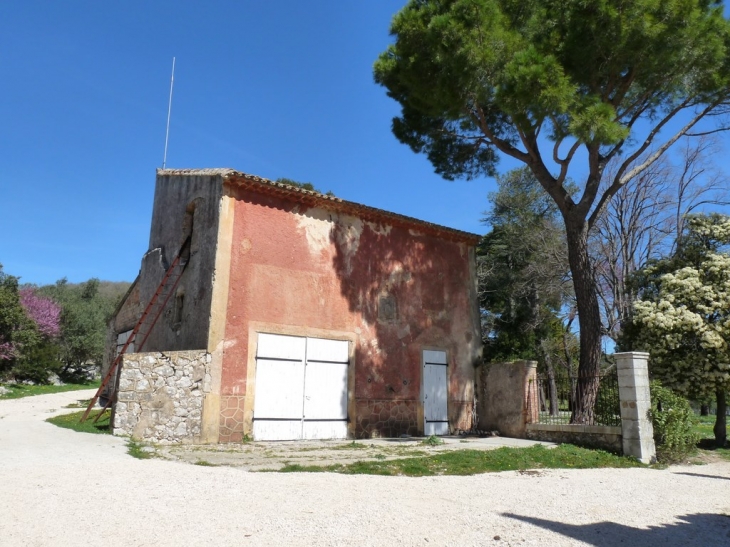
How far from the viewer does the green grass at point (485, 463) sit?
25.5 feet

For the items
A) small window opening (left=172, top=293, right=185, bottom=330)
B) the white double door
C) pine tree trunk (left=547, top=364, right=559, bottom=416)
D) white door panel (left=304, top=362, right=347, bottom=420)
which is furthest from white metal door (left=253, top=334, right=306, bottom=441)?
pine tree trunk (left=547, top=364, right=559, bottom=416)

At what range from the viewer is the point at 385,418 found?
45.9 feet

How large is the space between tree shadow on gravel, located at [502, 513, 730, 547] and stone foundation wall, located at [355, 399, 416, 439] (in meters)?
8.41

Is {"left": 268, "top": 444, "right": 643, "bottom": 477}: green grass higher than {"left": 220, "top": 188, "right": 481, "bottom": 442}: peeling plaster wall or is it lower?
lower

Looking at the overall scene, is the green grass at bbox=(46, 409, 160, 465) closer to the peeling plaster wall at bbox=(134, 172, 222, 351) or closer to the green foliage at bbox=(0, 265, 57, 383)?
the peeling plaster wall at bbox=(134, 172, 222, 351)

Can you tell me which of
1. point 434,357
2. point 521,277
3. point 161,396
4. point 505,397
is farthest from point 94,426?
point 521,277

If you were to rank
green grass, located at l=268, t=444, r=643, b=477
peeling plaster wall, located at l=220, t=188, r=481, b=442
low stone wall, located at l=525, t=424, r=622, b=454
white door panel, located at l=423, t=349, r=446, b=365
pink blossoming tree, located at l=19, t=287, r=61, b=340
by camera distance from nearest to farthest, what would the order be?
green grass, located at l=268, t=444, r=643, b=477 → low stone wall, located at l=525, t=424, r=622, b=454 → peeling plaster wall, located at l=220, t=188, r=481, b=442 → white door panel, located at l=423, t=349, r=446, b=365 → pink blossoming tree, located at l=19, t=287, r=61, b=340

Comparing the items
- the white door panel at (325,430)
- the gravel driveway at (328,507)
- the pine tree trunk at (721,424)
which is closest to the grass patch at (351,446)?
the white door panel at (325,430)

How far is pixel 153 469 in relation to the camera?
23.2 ft

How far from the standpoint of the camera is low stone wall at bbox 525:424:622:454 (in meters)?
10.6

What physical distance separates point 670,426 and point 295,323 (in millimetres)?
8153

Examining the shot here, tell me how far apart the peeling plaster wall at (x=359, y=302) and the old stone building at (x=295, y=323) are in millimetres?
31

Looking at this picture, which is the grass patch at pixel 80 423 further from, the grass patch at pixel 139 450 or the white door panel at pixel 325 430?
the white door panel at pixel 325 430

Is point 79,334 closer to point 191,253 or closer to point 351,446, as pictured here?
point 191,253
